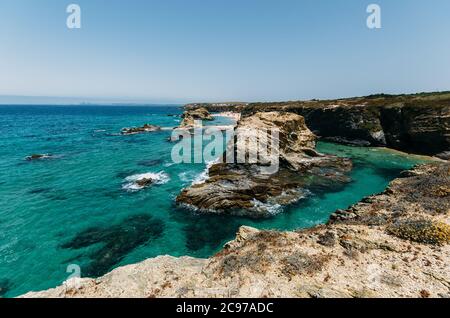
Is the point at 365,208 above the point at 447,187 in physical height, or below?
below

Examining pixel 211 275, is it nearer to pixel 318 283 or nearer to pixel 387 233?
pixel 318 283

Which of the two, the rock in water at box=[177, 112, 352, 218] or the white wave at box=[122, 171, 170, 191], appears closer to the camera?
the rock in water at box=[177, 112, 352, 218]

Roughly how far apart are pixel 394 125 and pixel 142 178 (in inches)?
2719

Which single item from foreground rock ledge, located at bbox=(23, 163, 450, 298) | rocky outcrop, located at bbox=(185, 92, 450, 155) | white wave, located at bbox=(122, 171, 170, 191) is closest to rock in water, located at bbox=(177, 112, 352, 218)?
white wave, located at bbox=(122, 171, 170, 191)

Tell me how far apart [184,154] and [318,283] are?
5476 centimetres

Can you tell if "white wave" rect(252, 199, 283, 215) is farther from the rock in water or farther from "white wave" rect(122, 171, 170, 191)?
"white wave" rect(122, 171, 170, 191)

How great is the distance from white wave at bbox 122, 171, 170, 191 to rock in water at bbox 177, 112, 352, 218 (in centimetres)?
843

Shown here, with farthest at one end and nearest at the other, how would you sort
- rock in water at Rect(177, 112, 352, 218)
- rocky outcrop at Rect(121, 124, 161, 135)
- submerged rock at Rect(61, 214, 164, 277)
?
rocky outcrop at Rect(121, 124, 161, 135) < rock in water at Rect(177, 112, 352, 218) < submerged rock at Rect(61, 214, 164, 277)

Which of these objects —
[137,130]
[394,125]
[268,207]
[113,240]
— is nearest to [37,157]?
[113,240]

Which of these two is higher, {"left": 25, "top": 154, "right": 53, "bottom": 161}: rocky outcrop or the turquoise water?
{"left": 25, "top": 154, "right": 53, "bottom": 161}: rocky outcrop

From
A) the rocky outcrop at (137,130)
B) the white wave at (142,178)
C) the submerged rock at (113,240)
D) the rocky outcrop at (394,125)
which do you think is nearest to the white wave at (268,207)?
the submerged rock at (113,240)

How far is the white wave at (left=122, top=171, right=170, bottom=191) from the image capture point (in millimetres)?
40906
